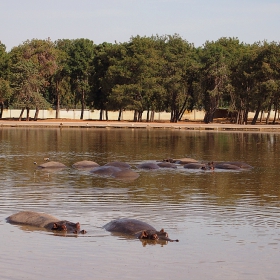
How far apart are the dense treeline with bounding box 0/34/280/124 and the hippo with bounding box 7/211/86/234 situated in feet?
202

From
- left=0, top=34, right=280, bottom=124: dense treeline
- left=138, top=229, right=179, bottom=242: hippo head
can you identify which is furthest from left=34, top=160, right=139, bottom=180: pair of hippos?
left=0, top=34, right=280, bottom=124: dense treeline

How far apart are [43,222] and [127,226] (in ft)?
7.04

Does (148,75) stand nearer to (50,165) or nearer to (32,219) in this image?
(50,165)

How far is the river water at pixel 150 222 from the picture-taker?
12.3m

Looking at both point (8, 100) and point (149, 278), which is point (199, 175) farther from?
point (8, 100)

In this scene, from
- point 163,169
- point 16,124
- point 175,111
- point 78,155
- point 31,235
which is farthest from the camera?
point 175,111

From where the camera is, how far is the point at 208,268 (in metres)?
12.3

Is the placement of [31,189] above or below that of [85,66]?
below

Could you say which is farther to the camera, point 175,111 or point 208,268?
point 175,111

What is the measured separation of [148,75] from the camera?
85438 mm

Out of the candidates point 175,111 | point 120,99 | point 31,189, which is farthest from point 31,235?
point 175,111

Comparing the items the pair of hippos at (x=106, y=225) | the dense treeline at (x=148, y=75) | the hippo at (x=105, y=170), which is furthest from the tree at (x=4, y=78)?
the pair of hippos at (x=106, y=225)

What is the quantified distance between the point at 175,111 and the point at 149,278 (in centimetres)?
7845

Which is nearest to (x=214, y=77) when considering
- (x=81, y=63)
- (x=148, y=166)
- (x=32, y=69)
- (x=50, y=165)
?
(x=81, y=63)
